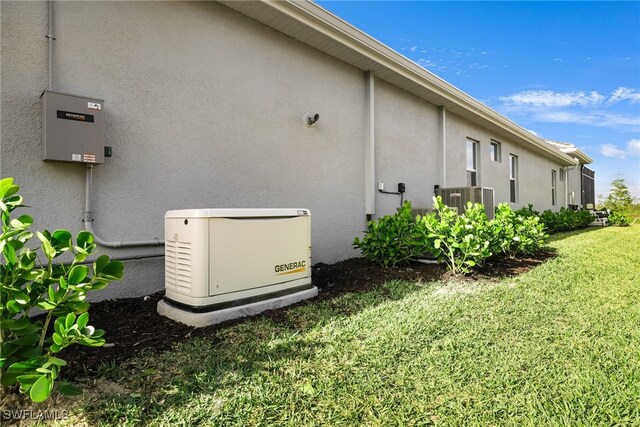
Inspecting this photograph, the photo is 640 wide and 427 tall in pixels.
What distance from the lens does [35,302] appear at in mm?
1488

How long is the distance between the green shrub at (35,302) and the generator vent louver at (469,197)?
18.9ft

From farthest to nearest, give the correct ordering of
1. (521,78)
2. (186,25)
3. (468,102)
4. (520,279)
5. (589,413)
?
(521,78) < (468,102) < (520,279) < (186,25) < (589,413)

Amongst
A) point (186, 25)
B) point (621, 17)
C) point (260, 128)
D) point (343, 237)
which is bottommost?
point (343, 237)

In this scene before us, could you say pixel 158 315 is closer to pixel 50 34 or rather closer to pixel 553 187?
pixel 50 34

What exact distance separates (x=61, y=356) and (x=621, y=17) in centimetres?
1125

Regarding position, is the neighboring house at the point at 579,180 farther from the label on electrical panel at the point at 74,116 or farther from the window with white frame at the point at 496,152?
the label on electrical panel at the point at 74,116


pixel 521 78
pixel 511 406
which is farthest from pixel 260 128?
pixel 521 78

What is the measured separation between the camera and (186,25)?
352 cm

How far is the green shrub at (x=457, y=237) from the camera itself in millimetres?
3969

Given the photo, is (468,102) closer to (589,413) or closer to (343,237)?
(343,237)

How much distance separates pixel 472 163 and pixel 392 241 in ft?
18.4

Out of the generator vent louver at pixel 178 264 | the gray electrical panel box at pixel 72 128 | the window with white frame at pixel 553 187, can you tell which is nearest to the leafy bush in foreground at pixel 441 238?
the generator vent louver at pixel 178 264

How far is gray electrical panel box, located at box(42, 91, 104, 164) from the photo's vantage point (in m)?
2.59

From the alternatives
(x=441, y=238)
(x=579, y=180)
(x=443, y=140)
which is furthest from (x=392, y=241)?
(x=579, y=180)
